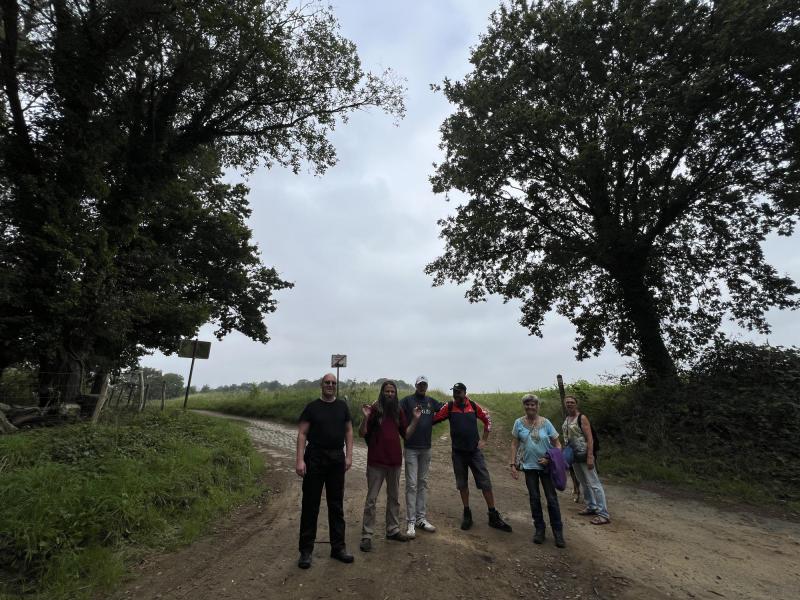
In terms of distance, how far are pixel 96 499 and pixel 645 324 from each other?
14547 mm

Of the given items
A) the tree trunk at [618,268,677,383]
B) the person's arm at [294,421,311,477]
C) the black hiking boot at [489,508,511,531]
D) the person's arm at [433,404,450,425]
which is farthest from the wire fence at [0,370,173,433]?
the tree trunk at [618,268,677,383]

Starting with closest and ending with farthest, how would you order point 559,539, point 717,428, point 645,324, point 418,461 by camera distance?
1. point 559,539
2. point 418,461
3. point 717,428
4. point 645,324

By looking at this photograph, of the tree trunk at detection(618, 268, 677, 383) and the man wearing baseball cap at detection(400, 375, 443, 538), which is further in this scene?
the tree trunk at detection(618, 268, 677, 383)

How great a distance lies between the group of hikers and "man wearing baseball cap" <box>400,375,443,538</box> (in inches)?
0.5

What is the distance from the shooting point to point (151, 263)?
41.7 feet

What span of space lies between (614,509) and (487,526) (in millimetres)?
3000

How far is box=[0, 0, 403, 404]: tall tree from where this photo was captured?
28.9ft

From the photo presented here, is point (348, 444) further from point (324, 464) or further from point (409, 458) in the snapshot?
point (409, 458)

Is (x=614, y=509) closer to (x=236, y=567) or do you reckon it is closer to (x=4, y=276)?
(x=236, y=567)

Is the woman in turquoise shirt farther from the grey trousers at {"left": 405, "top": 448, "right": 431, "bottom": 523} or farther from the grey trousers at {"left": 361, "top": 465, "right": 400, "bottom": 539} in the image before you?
the grey trousers at {"left": 361, "top": 465, "right": 400, "bottom": 539}

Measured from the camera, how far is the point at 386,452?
5113 millimetres

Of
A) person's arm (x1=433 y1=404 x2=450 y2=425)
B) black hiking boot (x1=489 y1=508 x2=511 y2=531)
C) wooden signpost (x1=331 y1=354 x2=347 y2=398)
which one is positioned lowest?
black hiking boot (x1=489 y1=508 x2=511 y2=531)

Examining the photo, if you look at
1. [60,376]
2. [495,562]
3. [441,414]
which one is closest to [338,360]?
[60,376]

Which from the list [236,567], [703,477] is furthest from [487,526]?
[703,477]
